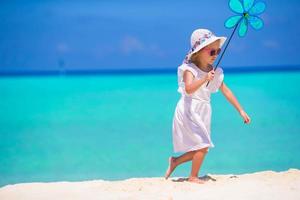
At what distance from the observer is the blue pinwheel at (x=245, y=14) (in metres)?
3.86

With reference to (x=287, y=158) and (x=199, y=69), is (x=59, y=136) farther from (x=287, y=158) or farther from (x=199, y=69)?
(x=199, y=69)

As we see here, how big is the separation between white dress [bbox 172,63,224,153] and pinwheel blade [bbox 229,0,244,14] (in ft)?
1.38

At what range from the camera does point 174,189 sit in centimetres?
364

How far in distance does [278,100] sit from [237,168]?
695 cm

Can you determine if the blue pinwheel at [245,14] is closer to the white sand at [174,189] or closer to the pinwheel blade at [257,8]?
the pinwheel blade at [257,8]

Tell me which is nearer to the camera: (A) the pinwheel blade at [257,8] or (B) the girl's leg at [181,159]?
(A) the pinwheel blade at [257,8]

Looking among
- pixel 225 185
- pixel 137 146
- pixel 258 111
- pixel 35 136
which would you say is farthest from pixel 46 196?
pixel 258 111

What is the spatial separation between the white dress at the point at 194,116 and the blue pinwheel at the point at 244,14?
0.67ft

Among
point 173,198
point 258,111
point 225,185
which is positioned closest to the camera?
point 173,198

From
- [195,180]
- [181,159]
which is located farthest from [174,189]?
[181,159]

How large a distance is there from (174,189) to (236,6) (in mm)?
1292

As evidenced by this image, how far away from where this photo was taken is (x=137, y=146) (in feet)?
20.5

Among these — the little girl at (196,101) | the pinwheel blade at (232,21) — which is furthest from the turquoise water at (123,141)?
the pinwheel blade at (232,21)

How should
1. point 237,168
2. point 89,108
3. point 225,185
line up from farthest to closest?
point 89,108
point 237,168
point 225,185
